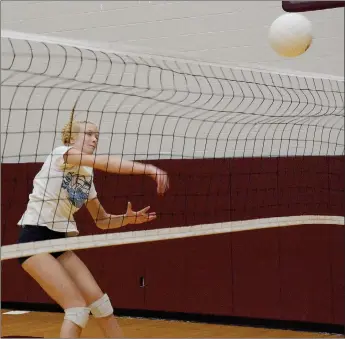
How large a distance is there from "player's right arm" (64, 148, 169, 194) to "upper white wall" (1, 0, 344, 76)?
9.18ft

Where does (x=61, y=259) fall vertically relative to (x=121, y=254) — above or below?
below

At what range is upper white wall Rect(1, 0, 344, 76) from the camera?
7.03 metres

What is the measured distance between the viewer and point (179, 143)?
7.67m

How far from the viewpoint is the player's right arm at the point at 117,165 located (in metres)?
3.91

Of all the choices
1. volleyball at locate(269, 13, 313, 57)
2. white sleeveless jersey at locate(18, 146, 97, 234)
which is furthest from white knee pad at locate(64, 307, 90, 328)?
volleyball at locate(269, 13, 313, 57)

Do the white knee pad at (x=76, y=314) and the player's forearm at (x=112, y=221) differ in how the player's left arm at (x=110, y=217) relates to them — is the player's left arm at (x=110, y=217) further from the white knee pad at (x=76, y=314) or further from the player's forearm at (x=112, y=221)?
the white knee pad at (x=76, y=314)

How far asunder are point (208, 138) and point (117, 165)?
353cm

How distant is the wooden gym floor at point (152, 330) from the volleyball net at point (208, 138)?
34.0 inches

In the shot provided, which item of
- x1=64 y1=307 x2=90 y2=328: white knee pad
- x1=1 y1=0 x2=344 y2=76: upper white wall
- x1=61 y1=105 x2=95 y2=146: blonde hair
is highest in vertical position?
x1=1 y1=0 x2=344 y2=76: upper white wall

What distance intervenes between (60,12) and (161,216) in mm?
2423

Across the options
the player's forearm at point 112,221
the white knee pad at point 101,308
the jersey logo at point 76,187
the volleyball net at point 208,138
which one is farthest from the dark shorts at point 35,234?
the volleyball net at point 208,138

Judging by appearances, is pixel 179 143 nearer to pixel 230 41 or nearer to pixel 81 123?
pixel 230 41

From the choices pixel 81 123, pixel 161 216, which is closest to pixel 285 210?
pixel 161 216

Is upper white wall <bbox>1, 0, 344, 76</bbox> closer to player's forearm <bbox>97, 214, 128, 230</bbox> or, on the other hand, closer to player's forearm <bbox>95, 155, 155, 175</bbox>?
player's forearm <bbox>97, 214, 128, 230</bbox>
